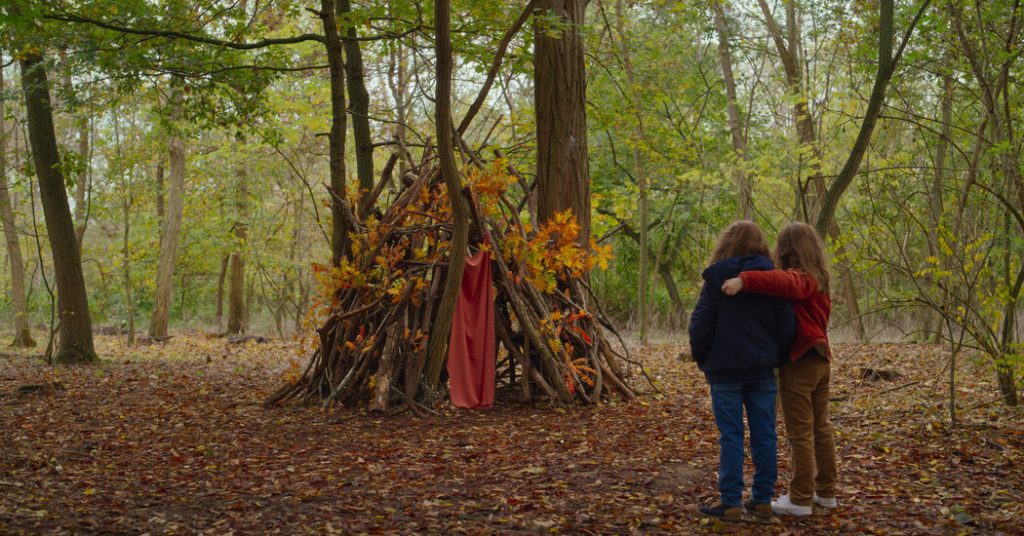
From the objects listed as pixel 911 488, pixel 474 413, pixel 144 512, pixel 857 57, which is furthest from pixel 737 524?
pixel 857 57

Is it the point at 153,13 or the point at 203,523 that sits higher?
the point at 153,13

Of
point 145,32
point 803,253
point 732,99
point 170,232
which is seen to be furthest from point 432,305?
point 170,232

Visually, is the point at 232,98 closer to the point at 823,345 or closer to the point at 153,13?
the point at 153,13

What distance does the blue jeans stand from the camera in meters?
3.47

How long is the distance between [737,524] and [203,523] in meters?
2.27

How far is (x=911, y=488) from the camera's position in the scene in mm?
4023

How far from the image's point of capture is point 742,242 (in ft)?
11.7

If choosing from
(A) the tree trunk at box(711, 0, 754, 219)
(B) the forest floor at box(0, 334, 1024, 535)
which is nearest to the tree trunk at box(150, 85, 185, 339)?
(B) the forest floor at box(0, 334, 1024, 535)

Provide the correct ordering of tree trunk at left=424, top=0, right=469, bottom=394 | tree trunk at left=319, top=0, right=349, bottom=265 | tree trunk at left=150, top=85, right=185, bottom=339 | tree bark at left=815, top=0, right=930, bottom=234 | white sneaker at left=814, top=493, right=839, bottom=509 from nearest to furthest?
white sneaker at left=814, top=493, right=839, bottom=509 → tree bark at left=815, top=0, right=930, bottom=234 → tree trunk at left=424, top=0, right=469, bottom=394 → tree trunk at left=319, top=0, right=349, bottom=265 → tree trunk at left=150, top=85, right=185, bottom=339

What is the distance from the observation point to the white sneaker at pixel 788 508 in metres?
3.54

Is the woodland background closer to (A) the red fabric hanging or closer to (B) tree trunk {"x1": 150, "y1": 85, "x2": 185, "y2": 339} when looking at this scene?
(B) tree trunk {"x1": 150, "y1": 85, "x2": 185, "y2": 339}

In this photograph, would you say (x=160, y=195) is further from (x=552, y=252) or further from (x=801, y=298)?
(x=801, y=298)

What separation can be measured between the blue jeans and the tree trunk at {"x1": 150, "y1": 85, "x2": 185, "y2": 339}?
1369 cm

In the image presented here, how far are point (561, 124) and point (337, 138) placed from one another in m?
1.97
